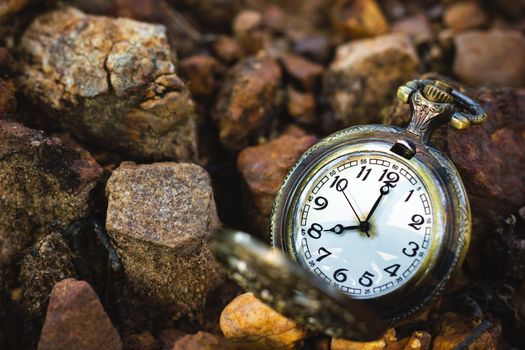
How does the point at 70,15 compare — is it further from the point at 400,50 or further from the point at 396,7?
the point at 396,7

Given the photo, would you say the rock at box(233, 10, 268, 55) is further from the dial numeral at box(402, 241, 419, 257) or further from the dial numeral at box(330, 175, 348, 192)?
the dial numeral at box(402, 241, 419, 257)

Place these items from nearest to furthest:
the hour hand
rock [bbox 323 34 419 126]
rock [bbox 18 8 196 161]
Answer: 1. the hour hand
2. rock [bbox 18 8 196 161]
3. rock [bbox 323 34 419 126]

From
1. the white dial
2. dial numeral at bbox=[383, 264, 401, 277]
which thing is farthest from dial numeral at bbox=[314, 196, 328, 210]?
dial numeral at bbox=[383, 264, 401, 277]

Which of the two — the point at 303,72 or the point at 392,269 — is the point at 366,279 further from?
the point at 303,72

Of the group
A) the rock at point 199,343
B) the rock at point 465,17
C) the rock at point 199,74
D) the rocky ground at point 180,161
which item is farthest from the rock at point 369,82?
the rock at point 199,343

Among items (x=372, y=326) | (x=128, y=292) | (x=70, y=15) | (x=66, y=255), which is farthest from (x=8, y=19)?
(x=372, y=326)

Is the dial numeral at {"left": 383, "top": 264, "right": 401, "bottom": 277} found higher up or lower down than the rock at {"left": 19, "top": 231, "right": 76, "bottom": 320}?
higher up
